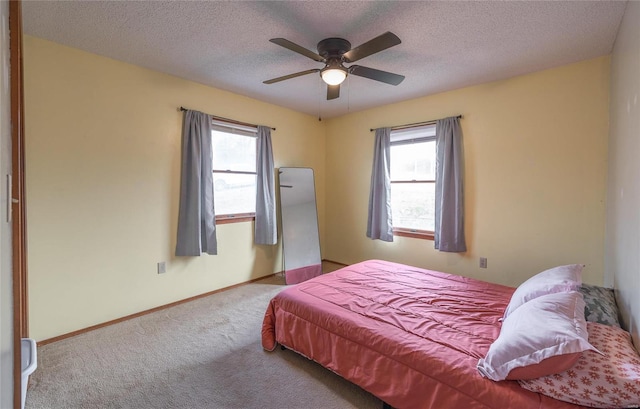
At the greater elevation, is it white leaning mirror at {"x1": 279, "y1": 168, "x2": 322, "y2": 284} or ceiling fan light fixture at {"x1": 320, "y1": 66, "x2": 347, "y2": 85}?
ceiling fan light fixture at {"x1": 320, "y1": 66, "x2": 347, "y2": 85}

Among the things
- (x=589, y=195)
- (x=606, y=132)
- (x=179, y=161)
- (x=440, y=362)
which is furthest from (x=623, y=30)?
(x=179, y=161)

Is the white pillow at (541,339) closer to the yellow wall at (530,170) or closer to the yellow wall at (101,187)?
the yellow wall at (530,170)

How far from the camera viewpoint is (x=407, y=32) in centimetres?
222

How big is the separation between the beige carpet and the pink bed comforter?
160 millimetres

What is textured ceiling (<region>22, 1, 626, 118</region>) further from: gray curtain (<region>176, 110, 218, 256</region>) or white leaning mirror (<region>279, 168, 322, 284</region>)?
white leaning mirror (<region>279, 168, 322, 284</region>)

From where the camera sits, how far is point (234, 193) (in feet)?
12.3

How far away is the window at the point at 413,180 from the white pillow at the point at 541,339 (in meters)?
2.32

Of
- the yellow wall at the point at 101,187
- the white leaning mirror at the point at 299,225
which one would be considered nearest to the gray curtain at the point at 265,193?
the white leaning mirror at the point at 299,225

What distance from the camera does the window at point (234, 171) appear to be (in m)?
3.55

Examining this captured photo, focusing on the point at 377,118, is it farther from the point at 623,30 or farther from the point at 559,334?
the point at 559,334

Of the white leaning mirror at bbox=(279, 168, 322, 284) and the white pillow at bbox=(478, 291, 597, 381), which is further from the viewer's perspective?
the white leaning mirror at bbox=(279, 168, 322, 284)

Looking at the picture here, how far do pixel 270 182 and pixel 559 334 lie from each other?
3.31m

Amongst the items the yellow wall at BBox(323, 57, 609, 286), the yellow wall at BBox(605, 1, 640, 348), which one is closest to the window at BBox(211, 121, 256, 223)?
the yellow wall at BBox(323, 57, 609, 286)

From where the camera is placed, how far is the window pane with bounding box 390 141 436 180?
375 cm
